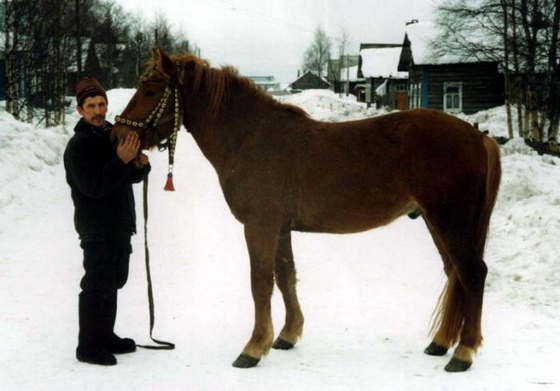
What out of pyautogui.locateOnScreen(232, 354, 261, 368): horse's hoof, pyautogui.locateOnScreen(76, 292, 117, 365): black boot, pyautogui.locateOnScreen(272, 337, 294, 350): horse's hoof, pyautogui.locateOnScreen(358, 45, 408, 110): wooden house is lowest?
pyautogui.locateOnScreen(272, 337, 294, 350): horse's hoof

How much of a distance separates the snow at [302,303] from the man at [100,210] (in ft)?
0.86

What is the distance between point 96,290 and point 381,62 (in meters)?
48.0

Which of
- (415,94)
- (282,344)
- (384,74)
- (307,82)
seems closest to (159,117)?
(282,344)

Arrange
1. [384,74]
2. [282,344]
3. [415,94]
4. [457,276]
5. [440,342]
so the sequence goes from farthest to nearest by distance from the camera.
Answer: [384,74], [415,94], [282,344], [440,342], [457,276]

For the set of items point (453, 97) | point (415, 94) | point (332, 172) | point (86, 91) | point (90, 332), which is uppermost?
point (415, 94)

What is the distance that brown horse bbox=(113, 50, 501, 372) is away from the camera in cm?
435

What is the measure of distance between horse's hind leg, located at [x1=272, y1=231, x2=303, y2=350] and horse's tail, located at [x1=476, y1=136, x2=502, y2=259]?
4.76 feet

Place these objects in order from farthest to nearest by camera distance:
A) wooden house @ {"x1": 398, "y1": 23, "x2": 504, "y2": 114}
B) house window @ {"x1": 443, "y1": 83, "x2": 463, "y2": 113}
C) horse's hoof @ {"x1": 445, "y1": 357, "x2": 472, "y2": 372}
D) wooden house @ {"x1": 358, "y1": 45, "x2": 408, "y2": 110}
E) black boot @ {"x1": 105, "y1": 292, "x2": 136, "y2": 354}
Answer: wooden house @ {"x1": 358, "y1": 45, "x2": 408, "y2": 110}, house window @ {"x1": 443, "y1": 83, "x2": 463, "y2": 113}, wooden house @ {"x1": 398, "y1": 23, "x2": 504, "y2": 114}, black boot @ {"x1": 105, "y1": 292, "x2": 136, "y2": 354}, horse's hoof @ {"x1": 445, "y1": 357, "x2": 472, "y2": 372}

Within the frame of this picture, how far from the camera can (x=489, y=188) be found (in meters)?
4.44

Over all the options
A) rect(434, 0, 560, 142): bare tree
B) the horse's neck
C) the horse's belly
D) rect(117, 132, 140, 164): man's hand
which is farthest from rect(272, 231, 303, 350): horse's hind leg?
rect(434, 0, 560, 142): bare tree

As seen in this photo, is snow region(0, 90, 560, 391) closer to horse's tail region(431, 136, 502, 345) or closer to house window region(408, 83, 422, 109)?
horse's tail region(431, 136, 502, 345)

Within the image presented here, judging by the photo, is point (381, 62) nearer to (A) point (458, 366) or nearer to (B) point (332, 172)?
(B) point (332, 172)

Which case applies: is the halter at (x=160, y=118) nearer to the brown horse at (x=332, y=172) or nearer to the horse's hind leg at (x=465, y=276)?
the brown horse at (x=332, y=172)

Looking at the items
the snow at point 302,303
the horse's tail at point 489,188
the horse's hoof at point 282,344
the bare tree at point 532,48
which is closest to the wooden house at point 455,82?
the bare tree at point 532,48
